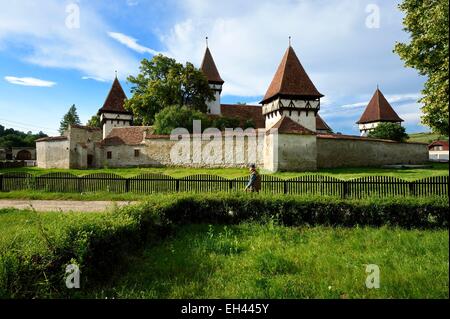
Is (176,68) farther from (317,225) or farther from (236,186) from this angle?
(317,225)

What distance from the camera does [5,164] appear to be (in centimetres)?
3500

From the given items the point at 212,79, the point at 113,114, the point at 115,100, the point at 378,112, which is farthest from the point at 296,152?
the point at 115,100

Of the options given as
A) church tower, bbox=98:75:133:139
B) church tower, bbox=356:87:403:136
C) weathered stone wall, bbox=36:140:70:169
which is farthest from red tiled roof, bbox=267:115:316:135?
church tower, bbox=98:75:133:139

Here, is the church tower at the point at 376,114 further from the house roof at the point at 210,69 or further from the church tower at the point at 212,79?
the house roof at the point at 210,69

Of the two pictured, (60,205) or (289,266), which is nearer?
(289,266)

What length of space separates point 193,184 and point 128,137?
23.9 m

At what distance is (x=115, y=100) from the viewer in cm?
4553

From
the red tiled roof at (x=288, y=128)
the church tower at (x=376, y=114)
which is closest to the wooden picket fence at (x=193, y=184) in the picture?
the red tiled roof at (x=288, y=128)

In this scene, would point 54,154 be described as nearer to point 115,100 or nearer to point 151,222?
point 115,100

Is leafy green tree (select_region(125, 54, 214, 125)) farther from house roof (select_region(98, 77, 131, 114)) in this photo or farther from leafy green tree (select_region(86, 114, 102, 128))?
leafy green tree (select_region(86, 114, 102, 128))

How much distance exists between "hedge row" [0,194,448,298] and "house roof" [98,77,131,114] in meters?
40.6

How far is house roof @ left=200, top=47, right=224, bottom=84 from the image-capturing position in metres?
45.9

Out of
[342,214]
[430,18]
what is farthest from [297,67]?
[342,214]

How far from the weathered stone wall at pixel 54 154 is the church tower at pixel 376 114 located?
41354 mm
